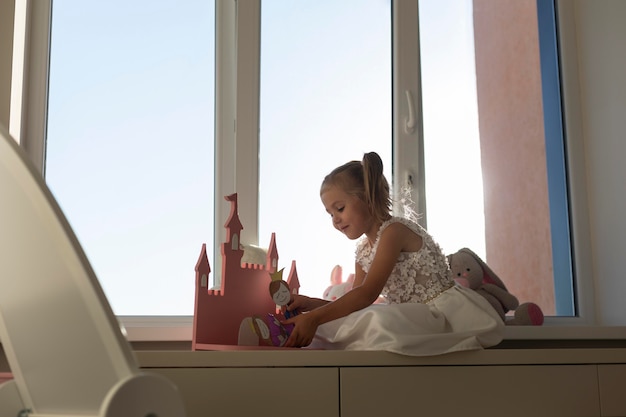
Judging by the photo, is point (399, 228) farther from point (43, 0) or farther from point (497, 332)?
point (43, 0)

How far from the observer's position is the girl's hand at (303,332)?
54.7 inches

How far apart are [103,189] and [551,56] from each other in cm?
150

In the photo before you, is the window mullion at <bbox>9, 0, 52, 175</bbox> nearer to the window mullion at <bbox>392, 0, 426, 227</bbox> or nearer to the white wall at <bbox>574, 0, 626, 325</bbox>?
the window mullion at <bbox>392, 0, 426, 227</bbox>

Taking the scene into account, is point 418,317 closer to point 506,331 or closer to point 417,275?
point 417,275

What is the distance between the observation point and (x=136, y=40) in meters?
2.03

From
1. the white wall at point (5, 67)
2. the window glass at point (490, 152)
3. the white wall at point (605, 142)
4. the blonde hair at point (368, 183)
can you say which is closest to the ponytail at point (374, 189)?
the blonde hair at point (368, 183)

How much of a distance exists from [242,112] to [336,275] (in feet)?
1.74

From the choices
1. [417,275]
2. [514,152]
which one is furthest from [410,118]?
[417,275]

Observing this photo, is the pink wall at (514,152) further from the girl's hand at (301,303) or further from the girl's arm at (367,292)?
the girl's hand at (301,303)

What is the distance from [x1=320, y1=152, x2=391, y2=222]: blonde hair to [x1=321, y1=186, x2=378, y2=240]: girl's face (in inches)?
0.4

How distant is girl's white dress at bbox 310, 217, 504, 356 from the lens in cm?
133

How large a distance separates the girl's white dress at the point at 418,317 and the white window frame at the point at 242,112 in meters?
0.43

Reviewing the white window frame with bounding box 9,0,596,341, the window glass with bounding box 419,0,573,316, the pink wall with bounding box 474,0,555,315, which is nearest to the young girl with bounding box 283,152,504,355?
the white window frame with bounding box 9,0,596,341

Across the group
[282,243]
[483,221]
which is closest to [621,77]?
[483,221]
